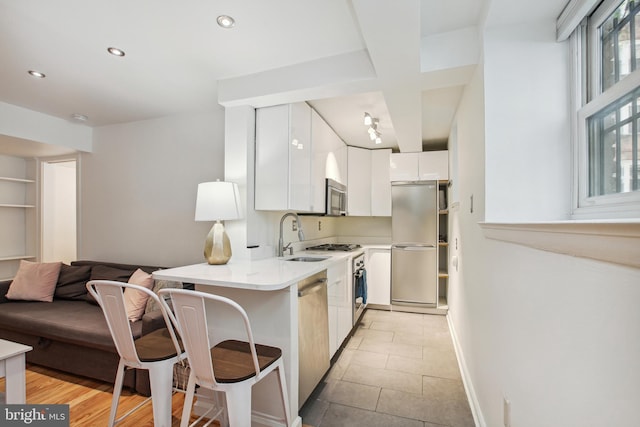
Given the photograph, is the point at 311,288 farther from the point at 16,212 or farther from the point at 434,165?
the point at 16,212

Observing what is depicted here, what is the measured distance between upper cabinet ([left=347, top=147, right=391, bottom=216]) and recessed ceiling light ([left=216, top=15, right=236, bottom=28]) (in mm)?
2860

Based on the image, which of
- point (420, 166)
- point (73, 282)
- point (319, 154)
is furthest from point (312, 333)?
point (420, 166)

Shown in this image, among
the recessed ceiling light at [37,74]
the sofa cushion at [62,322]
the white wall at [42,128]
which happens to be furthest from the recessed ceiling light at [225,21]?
the white wall at [42,128]

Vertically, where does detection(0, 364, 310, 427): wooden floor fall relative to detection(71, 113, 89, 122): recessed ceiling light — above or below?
below

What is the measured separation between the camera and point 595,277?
0.66 metres

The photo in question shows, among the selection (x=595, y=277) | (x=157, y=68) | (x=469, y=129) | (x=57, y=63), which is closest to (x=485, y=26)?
(x=469, y=129)

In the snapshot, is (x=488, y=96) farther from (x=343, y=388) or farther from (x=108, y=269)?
(x=108, y=269)

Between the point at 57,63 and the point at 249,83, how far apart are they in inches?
54.1

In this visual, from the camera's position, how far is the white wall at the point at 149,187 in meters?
3.03

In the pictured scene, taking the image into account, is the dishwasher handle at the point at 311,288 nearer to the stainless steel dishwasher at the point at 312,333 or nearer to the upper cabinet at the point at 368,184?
the stainless steel dishwasher at the point at 312,333

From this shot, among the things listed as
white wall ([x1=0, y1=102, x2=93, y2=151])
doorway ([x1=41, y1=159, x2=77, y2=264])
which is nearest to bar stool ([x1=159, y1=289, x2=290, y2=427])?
white wall ([x1=0, y1=102, x2=93, y2=151])

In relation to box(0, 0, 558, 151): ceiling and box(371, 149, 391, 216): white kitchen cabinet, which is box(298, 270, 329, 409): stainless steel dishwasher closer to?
box(0, 0, 558, 151): ceiling

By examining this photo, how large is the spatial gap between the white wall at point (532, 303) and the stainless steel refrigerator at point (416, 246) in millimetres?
1804

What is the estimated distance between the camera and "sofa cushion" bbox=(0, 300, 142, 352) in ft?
6.92
